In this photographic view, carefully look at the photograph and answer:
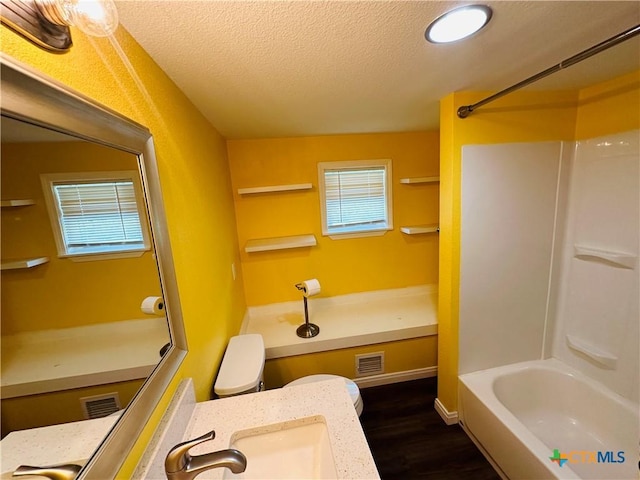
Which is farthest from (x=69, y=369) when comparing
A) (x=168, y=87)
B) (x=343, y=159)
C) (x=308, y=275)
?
(x=343, y=159)

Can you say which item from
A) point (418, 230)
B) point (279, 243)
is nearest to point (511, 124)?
point (418, 230)

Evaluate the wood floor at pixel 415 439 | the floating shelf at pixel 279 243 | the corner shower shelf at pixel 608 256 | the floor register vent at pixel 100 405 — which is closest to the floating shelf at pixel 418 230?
the floating shelf at pixel 279 243

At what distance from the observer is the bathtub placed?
136 cm

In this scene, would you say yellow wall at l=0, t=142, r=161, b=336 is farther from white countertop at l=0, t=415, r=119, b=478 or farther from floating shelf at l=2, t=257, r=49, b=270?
white countertop at l=0, t=415, r=119, b=478

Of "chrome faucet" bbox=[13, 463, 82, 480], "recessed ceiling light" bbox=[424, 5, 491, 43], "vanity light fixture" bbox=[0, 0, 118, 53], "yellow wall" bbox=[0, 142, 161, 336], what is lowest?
"chrome faucet" bbox=[13, 463, 82, 480]

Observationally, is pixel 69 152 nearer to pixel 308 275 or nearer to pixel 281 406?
pixel 281 406

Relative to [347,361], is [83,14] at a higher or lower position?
higher

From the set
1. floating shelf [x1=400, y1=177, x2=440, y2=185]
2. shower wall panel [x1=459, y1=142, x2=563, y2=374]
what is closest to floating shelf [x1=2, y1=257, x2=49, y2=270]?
shower wall panel [x1=459, y1=142, x2=563, y2=374]

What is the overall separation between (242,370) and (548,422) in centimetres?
203

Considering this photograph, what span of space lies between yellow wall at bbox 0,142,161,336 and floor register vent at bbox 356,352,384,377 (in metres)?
1.89

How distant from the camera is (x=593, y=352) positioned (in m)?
1.65

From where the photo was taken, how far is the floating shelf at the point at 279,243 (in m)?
2.23

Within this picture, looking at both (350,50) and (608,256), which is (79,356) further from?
(608,256)

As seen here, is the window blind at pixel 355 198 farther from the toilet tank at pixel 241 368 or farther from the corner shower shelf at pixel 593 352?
the corner shower shelf at pixel 593 352
